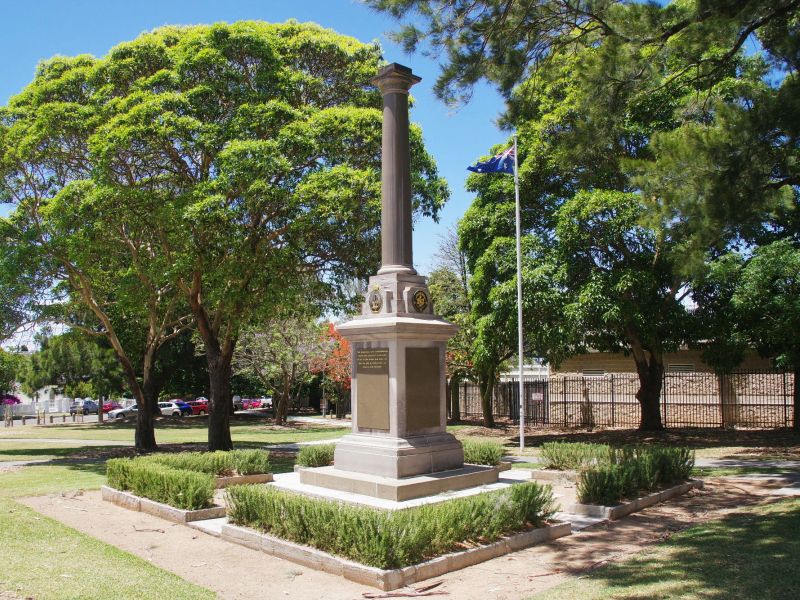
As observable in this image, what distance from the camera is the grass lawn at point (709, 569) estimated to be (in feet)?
21.1

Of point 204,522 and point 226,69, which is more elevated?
point 226,69

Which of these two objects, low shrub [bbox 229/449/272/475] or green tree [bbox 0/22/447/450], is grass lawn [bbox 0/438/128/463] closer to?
green tree [bbox 0/22/447/450]

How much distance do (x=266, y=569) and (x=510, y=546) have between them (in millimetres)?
2954

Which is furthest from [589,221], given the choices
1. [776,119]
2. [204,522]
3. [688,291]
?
[204,522]

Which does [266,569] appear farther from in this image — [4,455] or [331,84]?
[4,455]

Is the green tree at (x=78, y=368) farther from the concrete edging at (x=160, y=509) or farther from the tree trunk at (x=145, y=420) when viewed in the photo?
the concrete edging at (x=160, y=509)

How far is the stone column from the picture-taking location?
468 inches

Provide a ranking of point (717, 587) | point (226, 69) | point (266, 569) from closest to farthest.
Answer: point (717, 587) → point (266, 569) → point (226, 69)

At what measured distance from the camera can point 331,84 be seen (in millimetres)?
19688

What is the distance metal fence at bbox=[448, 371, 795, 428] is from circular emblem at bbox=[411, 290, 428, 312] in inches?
693

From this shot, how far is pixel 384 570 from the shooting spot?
7133mm

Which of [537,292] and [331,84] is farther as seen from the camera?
[537,292]

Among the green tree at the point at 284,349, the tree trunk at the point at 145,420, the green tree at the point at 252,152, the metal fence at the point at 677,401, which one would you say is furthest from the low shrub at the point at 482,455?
the green tree at the point at 284,349

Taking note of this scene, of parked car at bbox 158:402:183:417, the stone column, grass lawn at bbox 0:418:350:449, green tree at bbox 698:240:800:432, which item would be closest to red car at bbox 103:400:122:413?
parked car at bbox 158:402:183:417
